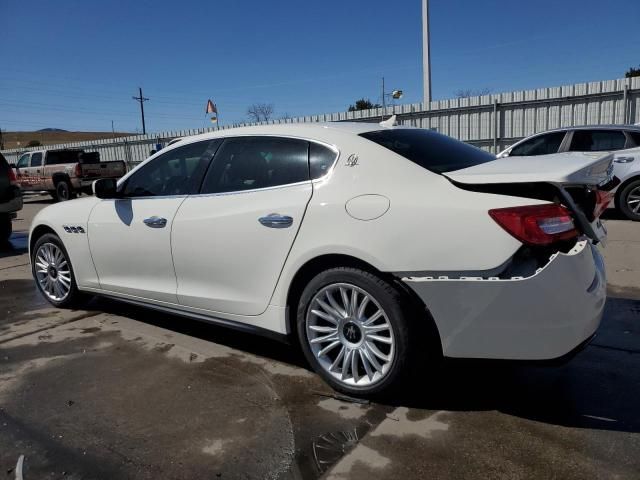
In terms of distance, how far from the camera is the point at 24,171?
18734 mm

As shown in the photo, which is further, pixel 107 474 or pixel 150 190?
pixel 150 190

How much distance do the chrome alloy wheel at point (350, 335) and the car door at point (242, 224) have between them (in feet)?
1.17

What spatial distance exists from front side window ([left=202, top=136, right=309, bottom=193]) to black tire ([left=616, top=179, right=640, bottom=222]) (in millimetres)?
7315

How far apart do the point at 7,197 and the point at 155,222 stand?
22.4 ft

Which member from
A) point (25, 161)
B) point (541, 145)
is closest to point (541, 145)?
point (541, 145)

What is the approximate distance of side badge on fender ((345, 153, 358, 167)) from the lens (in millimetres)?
2955

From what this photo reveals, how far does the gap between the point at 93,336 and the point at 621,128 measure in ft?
27.3

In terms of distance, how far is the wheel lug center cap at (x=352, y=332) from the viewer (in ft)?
9.55

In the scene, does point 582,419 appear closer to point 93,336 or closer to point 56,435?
point 56,435

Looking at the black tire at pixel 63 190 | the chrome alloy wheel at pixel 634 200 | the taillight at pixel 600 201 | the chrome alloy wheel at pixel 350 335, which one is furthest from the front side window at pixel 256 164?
the black tire at pixel 63 190

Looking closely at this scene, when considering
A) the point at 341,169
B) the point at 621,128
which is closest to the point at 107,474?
the point at 341,169

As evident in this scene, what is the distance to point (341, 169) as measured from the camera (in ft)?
9.76

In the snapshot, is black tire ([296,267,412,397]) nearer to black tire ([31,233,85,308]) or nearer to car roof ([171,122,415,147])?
car roof ([171,122,415,147])

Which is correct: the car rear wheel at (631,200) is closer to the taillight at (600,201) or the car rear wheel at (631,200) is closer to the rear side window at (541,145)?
the rear side window at (541,145)
